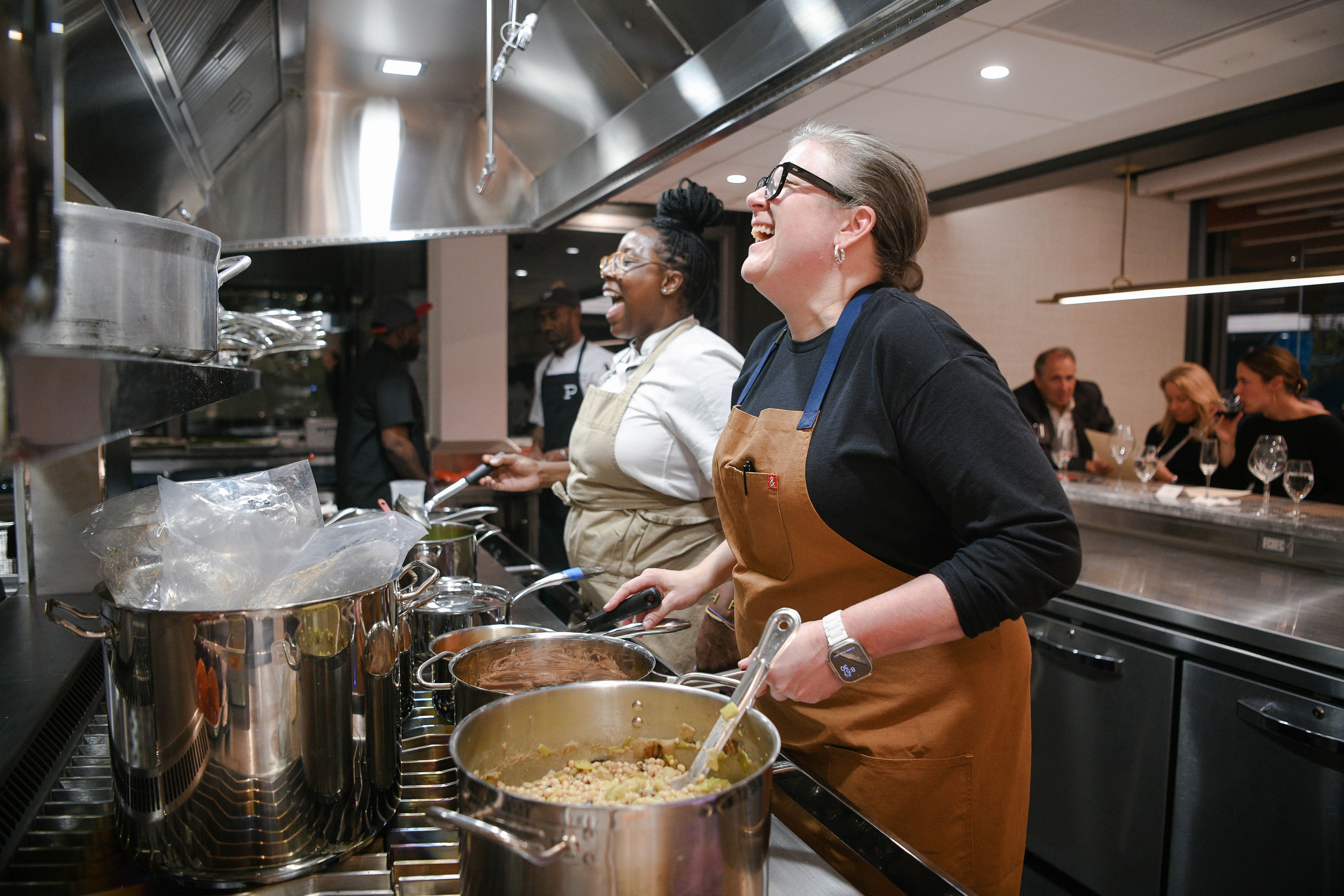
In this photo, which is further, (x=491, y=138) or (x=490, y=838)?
(x=491, y=138)

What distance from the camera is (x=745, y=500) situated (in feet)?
4.20

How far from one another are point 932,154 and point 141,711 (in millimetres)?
4209

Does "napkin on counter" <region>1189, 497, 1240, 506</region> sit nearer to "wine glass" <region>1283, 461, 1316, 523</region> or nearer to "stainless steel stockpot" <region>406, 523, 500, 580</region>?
"wine glass" <region>1283, 461, 1316, 523</region>

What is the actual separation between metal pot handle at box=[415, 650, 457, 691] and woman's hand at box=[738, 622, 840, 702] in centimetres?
35

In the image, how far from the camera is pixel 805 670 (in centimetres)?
97

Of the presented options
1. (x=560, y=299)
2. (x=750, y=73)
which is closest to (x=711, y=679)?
(x=750, y=73)

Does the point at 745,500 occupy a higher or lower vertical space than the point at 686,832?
higher

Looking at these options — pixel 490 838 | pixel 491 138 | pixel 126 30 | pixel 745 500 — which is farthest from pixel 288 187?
pixel 490 838

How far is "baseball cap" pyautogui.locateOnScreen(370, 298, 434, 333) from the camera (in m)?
3.96

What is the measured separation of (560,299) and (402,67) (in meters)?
Answer: 2.54

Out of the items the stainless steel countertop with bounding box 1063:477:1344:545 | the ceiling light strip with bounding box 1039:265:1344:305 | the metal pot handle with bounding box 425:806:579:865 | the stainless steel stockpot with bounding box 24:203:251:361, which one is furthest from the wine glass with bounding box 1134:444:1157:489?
the stainless steel stockpot with bounding box 24:203:251:361

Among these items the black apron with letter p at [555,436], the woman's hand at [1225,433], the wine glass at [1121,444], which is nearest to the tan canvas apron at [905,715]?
the wine glass at [1121,444]

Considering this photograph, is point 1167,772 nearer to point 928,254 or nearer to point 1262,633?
point 1262,633

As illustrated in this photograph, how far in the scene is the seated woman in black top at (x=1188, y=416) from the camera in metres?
4.36
